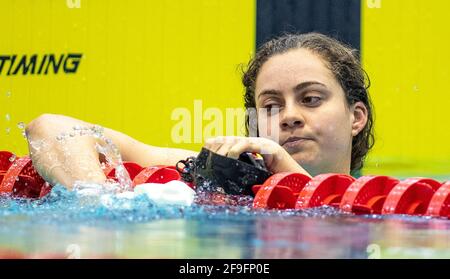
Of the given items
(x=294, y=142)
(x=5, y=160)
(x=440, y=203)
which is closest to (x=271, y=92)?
(x=294, y=142)

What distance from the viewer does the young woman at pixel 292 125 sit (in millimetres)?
2258

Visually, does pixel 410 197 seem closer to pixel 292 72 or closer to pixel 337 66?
pixel 292 72

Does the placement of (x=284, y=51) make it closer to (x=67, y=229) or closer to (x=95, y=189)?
(x=95, y=189)

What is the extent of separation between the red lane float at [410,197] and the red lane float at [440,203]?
0.06 meters

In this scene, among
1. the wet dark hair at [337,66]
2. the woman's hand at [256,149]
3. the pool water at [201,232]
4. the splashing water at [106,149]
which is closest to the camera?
the pool water at [201,232]

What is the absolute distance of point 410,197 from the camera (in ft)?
6.48

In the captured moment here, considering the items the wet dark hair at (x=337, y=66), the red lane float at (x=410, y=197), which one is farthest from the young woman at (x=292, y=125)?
the red lane float at (x=410, y=197)

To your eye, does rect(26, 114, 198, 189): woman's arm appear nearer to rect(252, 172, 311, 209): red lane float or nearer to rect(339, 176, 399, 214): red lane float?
rect(252, 172, 311, 209): red lane float

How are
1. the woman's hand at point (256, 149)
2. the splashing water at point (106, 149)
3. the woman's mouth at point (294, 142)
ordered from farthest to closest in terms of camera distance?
the woman's mouth at point (294, 142), the splashing water at point (106, 149), the woman's hand at point (256, 149)

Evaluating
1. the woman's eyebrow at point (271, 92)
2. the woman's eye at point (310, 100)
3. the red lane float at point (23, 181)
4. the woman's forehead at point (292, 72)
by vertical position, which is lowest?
the red lane float at point (23, 181)

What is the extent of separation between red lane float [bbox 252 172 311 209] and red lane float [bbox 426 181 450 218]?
1.13 feet

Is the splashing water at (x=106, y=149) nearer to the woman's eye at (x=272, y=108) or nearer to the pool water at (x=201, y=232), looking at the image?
the pool water at (x=201, y=232)

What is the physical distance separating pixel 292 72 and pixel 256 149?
0.47 metres

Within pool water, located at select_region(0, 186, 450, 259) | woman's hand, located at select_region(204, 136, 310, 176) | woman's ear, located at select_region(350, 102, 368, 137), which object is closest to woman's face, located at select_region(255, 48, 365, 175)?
woman's ear, located at select_region(350, 102, 368, 137)
